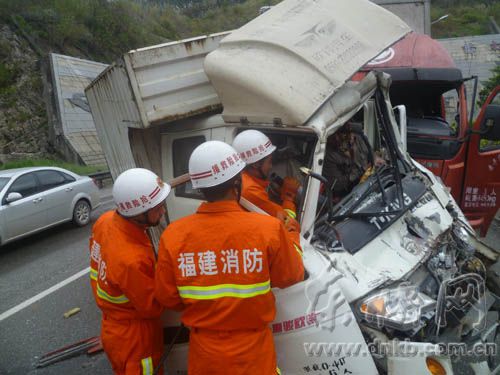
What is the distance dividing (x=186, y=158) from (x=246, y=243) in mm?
2169

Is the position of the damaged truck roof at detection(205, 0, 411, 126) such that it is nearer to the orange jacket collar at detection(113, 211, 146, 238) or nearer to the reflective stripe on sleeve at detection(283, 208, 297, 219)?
the reflective stripe on sleeve at detection(283, 208, 297, 219)

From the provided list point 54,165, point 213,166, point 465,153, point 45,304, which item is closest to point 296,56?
point 213,166

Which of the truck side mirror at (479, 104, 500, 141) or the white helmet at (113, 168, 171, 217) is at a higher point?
the white helmet at (113, 168, 171, 217)

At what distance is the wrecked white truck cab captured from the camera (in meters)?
2.15

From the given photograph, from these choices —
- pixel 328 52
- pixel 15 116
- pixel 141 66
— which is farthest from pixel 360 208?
pixel 15 116

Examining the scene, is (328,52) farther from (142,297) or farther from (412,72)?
(412,72)

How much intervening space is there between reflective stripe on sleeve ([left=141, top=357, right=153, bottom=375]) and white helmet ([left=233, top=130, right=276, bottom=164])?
1.47m

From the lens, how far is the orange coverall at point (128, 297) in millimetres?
2207

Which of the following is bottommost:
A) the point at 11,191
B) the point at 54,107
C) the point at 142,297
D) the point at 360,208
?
the point at 54,107

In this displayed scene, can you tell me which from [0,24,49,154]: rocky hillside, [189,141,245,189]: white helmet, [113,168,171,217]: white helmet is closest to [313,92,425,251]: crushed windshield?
[189,141,245,189]: white helmet

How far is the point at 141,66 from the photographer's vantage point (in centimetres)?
371

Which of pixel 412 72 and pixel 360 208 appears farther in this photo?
pixel 412 72

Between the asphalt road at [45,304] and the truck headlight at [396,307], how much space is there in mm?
2459

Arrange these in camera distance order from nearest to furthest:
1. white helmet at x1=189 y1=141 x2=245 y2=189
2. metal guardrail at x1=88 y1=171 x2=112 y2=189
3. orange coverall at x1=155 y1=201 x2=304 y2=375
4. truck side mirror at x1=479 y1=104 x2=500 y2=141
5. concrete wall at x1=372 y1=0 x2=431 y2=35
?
orange coverall at x1=155 y1=201 x2=304 y2=375 < white helmet at x1=189 y1=141 x2=245 y2=189 < truck side mirror at x1=479 y1=104 x2=500 y2=141 < concrete wall at x1=372 y1=0 x2=431 y2=35 < metal guardrail at x1=88 y1=171 x2=112 y2=189
